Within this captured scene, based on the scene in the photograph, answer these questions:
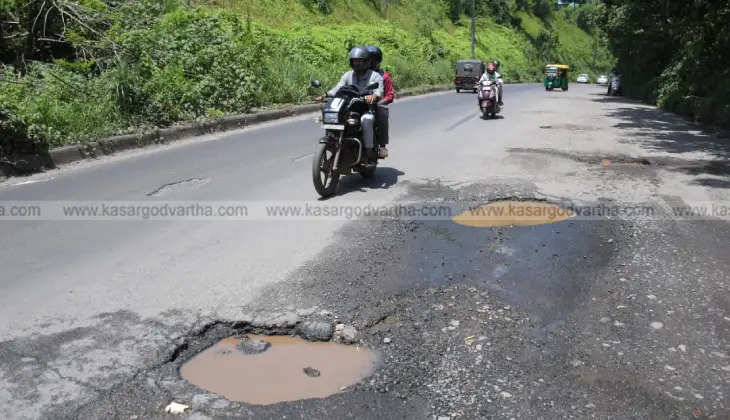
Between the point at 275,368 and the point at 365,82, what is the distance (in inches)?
194

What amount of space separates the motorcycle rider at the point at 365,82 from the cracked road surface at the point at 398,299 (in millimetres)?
660

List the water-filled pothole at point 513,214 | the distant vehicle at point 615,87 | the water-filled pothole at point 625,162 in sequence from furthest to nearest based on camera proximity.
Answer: the distant vehicle at point 615,87, the water-filled pothole at point 625,162, the water-filled pothole at point 513,214

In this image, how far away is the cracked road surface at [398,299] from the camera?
118 inches

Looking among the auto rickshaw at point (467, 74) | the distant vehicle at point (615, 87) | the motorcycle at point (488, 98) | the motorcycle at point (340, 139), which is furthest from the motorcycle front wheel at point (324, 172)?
the distant vehicle at point (615, 87)

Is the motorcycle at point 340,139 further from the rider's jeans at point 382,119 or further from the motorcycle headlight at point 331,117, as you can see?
the rider's jeans at point 382,119

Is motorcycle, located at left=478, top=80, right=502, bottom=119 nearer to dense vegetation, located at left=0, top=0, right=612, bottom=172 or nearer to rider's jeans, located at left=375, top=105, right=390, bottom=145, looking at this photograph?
dense vegetation, located at left=0, top=0, right=612, bottom=172

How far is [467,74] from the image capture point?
35.6 metres

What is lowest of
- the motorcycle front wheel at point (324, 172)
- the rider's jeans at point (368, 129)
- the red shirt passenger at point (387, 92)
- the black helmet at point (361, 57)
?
the motorcycle front wheel at point (324, 172)

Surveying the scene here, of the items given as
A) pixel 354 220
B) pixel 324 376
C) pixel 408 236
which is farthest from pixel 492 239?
pixel 324 376

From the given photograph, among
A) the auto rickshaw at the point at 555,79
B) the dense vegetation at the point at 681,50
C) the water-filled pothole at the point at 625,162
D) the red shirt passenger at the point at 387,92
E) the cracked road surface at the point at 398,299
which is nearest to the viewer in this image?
the cracked road surface at the point at 398,299

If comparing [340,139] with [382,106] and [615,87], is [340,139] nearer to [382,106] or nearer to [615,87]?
[382,106]

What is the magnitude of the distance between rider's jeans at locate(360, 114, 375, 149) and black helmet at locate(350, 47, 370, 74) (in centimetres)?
64

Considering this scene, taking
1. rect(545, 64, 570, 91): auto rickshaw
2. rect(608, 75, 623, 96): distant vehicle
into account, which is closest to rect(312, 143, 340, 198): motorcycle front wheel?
rect(608, 75, 623, 96): distant vehicle

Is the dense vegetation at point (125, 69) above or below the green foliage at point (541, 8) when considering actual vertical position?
below
